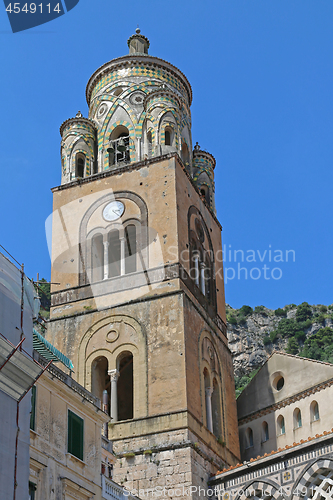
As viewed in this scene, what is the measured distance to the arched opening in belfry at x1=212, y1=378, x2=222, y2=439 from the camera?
2900 centimetres

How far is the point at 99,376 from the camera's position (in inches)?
1155

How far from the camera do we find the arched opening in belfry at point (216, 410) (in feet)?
95.1

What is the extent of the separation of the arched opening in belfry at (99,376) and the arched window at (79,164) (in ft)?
28.1

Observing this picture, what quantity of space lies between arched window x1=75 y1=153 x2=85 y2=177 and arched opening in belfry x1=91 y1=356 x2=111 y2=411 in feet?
28.1

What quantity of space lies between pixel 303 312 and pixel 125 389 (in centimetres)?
5255

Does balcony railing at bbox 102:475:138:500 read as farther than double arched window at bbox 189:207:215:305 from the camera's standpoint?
No

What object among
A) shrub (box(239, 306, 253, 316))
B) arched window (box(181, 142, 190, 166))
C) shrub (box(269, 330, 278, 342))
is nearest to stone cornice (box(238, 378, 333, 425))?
arched window (box(181, 142, 190, 166))

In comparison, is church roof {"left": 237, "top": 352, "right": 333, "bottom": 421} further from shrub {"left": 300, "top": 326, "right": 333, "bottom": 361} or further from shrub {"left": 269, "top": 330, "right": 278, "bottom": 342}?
shrub {"left": 269, "top": 330, "right": 278, "bottom": 342}

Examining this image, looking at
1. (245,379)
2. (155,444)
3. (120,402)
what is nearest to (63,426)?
(155,444)

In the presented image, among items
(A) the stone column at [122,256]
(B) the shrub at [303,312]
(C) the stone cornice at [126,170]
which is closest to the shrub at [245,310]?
(B) the shrub at [303,312]

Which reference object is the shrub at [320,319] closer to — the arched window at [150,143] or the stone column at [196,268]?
the arched window at [150,143]

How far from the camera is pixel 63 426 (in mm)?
18219

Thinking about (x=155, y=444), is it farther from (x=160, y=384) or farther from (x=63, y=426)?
(x=63, y=426)

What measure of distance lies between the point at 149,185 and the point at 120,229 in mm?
1985
